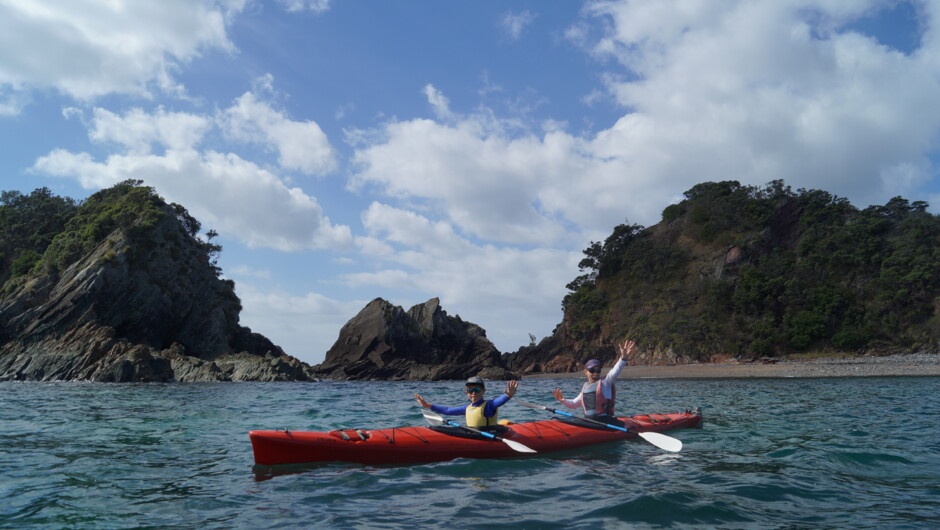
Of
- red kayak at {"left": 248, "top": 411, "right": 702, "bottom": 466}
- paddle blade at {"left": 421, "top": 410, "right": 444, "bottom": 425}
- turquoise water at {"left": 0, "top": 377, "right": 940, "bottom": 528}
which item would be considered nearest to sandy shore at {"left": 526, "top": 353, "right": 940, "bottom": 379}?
turquoise water at {"left": 0, "top": 377, "right": 940, "bottom": 528}

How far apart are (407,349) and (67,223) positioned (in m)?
34.6

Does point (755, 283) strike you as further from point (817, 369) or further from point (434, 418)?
point (434, 418)

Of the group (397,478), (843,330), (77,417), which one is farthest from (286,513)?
(843,330)

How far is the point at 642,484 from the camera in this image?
764 centimetres

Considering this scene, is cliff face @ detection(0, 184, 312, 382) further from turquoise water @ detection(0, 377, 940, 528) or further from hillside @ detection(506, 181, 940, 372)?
hillside @ detection(506, 181, 940, 372)

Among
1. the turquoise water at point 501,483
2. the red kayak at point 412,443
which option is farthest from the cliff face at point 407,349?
the red kayak at point 412,443

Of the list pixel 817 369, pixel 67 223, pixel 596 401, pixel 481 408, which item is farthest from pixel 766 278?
pixel 67 223

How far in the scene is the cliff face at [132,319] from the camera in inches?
1473

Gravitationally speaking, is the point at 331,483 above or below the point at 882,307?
below

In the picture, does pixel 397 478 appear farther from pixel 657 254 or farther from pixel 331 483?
pixel 657 254

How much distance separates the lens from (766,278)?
192ft

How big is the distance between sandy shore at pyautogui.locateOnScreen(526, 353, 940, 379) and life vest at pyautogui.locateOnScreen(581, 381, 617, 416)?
119 ft

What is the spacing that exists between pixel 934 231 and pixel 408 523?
67793mm

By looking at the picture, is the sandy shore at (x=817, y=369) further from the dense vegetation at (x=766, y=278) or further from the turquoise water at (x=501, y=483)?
the turquoise water at (x=501, y=483)
